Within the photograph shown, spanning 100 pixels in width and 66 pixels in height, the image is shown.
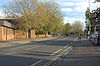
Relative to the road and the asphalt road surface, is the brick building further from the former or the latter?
the asphalt road surface

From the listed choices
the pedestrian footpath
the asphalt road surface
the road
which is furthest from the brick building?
the pedestrian footpath

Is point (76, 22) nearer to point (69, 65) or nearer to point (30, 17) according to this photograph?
point (30, 17)

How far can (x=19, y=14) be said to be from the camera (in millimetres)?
43688

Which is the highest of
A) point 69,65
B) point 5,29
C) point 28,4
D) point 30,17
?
point 28,4

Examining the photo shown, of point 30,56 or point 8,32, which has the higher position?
point 8,32

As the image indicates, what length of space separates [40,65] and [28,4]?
115ft

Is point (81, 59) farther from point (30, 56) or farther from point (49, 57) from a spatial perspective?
point (30, 56)

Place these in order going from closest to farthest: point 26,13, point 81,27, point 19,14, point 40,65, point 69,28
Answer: point 40,65 → point 26,13 → point 19,14 → point 81,27 → point 69,28

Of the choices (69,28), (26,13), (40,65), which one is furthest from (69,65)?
(69,28)

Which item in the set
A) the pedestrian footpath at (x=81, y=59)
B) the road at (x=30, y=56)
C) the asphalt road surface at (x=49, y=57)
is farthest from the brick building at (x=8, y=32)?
the pedestrian footpath at (x=81, y=59)

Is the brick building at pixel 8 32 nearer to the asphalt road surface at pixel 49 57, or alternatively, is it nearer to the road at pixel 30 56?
the road at pixel 30 56

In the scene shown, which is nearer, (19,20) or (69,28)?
(19,20)

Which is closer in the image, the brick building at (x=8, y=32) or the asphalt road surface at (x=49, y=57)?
the asphalt road surface at (x=49, y=57)

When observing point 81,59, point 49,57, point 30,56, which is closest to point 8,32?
point 30,56
